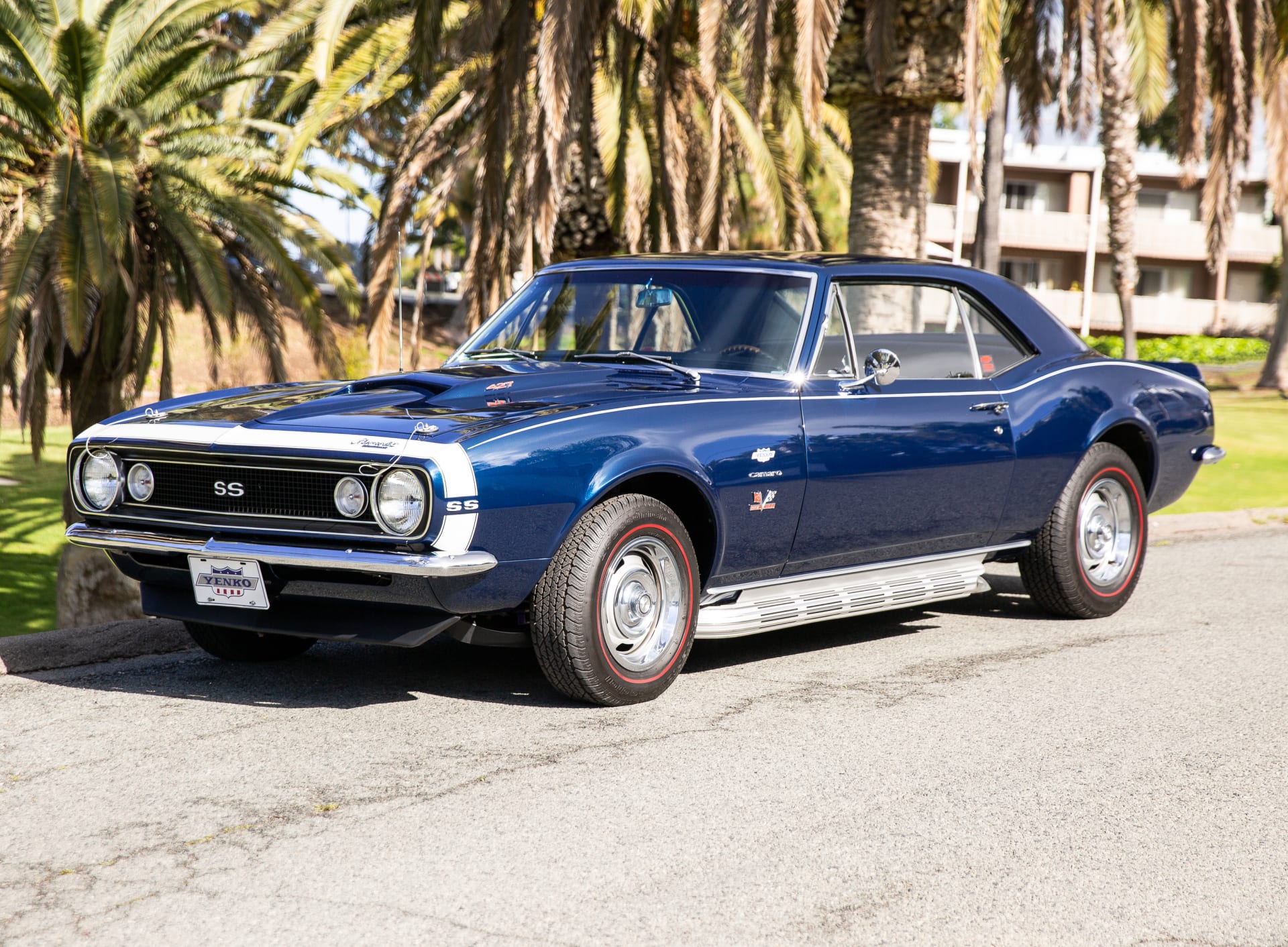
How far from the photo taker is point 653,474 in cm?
526

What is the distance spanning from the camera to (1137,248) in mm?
51594

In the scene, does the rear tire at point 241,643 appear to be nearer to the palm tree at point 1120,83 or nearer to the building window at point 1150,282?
the palm tree at point 1120,83

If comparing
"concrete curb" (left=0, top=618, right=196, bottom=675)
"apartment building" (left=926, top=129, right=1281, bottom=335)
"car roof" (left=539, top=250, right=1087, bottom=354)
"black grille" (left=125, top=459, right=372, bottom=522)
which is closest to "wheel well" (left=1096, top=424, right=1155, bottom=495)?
"car roof" (left=539, top=250, right=1087, bottom=354)

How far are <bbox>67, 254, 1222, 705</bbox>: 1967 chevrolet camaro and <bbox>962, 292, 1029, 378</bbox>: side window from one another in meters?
0.02

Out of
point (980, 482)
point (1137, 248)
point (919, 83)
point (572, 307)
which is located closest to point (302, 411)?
point (572, 307)

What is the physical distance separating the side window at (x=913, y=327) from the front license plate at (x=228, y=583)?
9.04 ft

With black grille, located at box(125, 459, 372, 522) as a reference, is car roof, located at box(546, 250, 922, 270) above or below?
above

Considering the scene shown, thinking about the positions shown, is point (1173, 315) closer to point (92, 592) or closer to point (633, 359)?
point (92, 592)

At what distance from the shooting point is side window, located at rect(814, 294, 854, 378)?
238 inches

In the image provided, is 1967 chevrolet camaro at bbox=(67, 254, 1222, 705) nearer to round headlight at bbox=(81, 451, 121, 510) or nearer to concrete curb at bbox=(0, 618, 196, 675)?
round headlight at bbox=(81, 451, 121, 510)

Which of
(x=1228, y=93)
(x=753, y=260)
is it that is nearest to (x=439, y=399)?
(x=753, y=260)

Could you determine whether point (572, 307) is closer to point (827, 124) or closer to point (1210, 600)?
point (1210, 600)

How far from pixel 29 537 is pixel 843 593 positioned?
39.8 feet

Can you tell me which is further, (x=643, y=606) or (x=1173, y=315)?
(x=1173, y=315)
